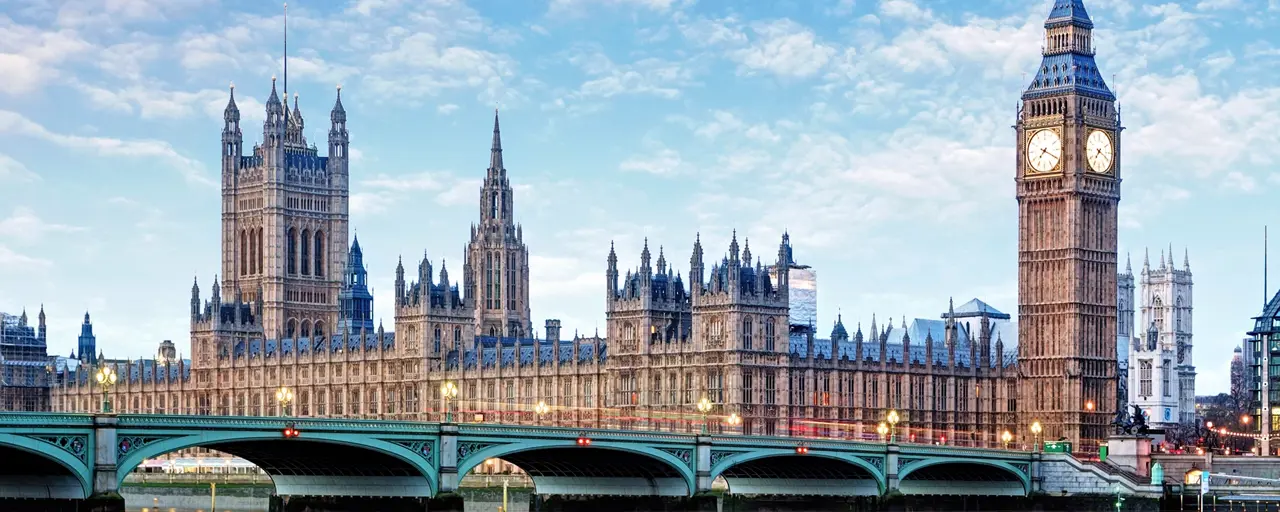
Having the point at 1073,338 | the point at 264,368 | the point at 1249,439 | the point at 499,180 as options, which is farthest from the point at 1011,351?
the point at 264,368

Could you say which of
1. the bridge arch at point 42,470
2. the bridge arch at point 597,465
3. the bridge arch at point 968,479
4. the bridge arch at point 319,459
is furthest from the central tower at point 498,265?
the bridge arch at point 42,470

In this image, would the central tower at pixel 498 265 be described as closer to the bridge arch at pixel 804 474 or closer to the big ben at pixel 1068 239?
the big ben at pixel 1068 239

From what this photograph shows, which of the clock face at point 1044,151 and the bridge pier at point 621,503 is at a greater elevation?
the clock face at point 1044,151

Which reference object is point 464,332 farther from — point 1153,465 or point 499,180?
point 1153,465

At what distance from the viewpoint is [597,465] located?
4099 inches

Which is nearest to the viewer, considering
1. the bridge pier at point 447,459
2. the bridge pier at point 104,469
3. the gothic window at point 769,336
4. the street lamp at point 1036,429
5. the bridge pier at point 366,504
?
the bridge pier at point 104,469

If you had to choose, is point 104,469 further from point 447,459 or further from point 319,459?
point 447,459

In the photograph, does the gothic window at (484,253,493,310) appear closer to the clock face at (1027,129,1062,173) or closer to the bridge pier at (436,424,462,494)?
the clock face at (1027,129,1062,173)

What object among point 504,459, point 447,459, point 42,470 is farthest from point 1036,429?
point 42,470

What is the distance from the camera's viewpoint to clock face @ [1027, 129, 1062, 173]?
145 meters

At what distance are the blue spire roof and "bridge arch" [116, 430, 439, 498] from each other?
6899 cm

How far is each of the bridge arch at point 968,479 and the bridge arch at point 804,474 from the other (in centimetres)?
297

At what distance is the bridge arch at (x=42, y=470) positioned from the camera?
7838cm

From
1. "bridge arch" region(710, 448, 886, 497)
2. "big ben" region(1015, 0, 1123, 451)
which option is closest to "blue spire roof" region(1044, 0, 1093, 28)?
"big ben" region(1015, 0, 1123, 451)
